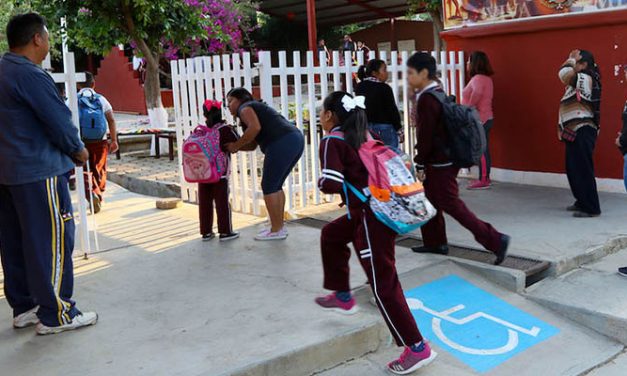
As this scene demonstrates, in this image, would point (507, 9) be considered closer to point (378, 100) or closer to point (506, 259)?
point (378, 100)

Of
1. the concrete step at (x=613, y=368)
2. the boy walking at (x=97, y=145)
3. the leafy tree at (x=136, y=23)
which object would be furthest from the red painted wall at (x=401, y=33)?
the concrete step at (x=613, y=368)

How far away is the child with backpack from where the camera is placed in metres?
5.71

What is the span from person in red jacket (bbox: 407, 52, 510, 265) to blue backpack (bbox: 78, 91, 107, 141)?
13.1 feet

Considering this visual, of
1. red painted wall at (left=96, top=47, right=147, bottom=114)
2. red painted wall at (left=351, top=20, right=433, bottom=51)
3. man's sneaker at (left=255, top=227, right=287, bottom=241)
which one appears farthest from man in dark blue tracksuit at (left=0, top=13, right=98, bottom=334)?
red painted wall at (left=351, top=20, right=433, bottom=51)

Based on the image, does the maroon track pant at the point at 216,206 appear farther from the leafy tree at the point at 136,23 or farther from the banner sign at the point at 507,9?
the leafy tree at the point at 136,23

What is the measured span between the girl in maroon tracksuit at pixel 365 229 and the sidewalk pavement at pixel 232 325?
0.26 m

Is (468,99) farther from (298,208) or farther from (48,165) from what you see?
(48,165)

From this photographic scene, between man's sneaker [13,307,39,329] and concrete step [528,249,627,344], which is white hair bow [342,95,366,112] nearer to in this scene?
concrete step [528,249,627,344]

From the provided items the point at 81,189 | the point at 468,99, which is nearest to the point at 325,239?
the point at 81,189

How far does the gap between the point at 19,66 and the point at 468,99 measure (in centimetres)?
544

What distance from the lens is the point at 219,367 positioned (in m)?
3.31

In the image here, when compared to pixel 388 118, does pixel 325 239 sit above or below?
below

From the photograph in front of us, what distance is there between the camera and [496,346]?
3977mm

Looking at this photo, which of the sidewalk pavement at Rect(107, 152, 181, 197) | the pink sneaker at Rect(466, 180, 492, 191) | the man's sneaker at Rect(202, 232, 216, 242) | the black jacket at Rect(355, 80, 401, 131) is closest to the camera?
the man's sneaker at Rect(202, 232, 216, 242)
